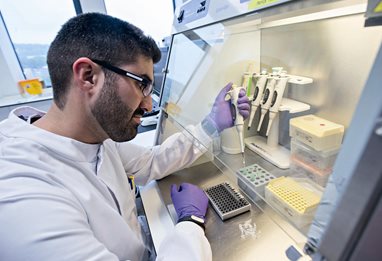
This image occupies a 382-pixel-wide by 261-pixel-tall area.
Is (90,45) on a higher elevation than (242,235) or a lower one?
higher

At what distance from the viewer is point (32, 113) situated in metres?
0.86

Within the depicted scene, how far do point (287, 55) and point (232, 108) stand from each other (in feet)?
1.07

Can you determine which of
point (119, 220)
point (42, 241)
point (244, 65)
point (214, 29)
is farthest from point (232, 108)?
point (42, 241)

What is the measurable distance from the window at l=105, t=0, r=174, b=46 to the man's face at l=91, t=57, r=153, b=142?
2.43 meters

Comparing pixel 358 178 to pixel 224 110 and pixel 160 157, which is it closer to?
pixel 224 110

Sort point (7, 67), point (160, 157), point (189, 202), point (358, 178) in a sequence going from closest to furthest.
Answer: point (358, 178) < point (189, 202) < point (160, 157) < point (7, 67)

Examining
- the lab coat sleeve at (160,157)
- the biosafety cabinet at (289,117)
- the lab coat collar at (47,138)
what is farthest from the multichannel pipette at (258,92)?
the lab coat collar at (47,138)

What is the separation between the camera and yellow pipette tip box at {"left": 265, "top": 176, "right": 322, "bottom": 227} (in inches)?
18.8

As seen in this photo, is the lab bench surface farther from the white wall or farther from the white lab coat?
the white wall

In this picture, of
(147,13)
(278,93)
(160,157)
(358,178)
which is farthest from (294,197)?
(147,13)

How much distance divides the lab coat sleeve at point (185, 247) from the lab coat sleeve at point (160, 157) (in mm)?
428

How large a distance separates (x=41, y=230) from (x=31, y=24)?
3.36 m

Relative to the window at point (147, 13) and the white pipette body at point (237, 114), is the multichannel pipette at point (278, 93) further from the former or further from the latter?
the window at point (147, 13)

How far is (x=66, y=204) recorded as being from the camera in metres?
0.56
